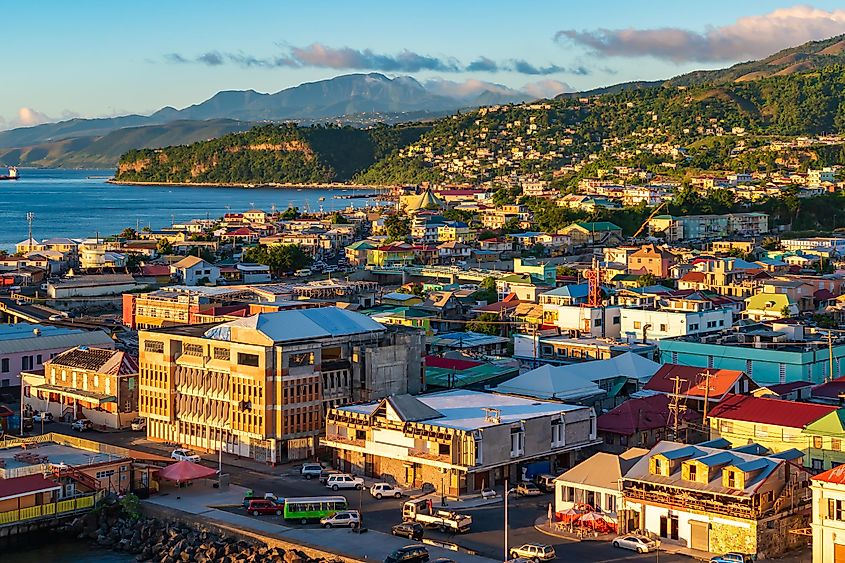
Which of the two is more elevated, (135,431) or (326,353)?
(326,353)

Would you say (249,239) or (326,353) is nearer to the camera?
(326,353)

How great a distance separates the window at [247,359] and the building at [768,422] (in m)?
7.56

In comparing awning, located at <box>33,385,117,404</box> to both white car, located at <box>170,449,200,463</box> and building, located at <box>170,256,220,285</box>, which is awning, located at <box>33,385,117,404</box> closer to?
white car, located at <box>170,449,200,463</box>

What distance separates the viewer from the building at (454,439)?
2009cm

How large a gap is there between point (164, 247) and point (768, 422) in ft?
132

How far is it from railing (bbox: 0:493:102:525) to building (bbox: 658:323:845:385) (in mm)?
13357

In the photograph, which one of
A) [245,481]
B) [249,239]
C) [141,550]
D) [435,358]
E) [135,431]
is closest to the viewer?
[141,550]

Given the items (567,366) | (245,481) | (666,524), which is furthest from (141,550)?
(567,366)

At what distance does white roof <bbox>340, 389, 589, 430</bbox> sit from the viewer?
20672 millimetres

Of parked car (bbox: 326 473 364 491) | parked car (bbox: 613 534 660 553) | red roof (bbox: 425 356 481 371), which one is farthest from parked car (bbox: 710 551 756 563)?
red roof (bbox: 425 356 481 371)

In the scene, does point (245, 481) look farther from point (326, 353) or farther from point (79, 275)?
point (79, 275)

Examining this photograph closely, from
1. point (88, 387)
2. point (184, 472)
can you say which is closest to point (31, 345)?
point (88, 387)

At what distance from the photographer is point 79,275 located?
48781mm

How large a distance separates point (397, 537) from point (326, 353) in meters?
5.97
